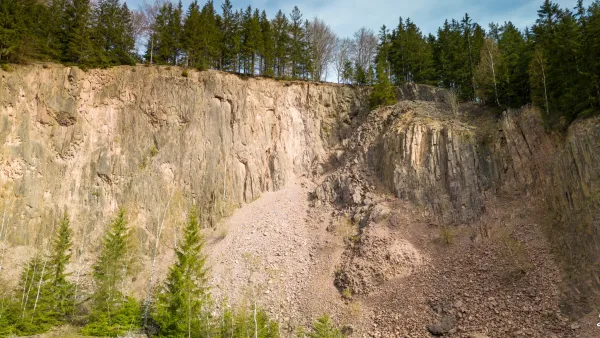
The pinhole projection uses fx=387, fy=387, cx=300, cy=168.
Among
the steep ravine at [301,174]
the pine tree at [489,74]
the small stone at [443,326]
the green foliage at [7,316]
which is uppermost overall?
the pine tree at [489,74]

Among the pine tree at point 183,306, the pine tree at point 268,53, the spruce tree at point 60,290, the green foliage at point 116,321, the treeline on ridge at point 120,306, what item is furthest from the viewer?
the pine tree at point 268,53

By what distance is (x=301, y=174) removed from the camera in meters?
37.5

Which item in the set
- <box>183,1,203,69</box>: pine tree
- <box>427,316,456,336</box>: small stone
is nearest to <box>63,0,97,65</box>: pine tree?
<box>183,1,203,69</box>: pine tree

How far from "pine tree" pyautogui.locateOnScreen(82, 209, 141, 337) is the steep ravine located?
2.88 meters

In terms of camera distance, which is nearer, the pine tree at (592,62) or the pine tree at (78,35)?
the pine tree at (592,62)

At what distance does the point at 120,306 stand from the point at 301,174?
63.1ft

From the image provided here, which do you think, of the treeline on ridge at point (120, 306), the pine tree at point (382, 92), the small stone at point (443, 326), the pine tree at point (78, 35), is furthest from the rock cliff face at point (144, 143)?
the small stone at point (443, 326)

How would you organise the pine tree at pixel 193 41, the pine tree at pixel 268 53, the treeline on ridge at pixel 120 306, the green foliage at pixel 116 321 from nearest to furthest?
the treeline on ridge at pixel 120 306
the green foliage at pixel 116 321
the pine tree at pixel 193 41
the pine tree at pixel 268 53

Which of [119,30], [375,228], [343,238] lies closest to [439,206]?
[375,228]

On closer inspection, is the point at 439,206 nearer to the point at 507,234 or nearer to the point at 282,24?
the point at 507,234

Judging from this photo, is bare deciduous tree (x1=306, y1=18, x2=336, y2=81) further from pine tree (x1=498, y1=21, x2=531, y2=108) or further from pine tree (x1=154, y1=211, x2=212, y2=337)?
pine tree (x1=154, y1=211, x2=212, y2=337)

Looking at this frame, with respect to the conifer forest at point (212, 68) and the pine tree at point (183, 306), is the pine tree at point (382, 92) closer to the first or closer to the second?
the conifer forest at point (212, 68)

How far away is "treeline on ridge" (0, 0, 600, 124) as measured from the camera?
25.9 m

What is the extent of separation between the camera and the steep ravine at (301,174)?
22844 millimetres
